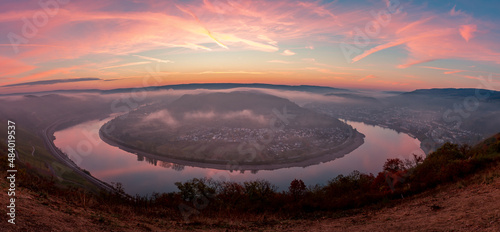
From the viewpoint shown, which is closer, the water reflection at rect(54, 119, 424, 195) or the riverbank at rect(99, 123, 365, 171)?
the water reflection at rect(54, 119, 424, 195)

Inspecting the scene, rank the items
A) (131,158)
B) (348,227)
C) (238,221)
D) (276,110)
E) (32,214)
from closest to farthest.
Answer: (32,214)
(348,227)
(238,221)
(131,158)
(276,110)

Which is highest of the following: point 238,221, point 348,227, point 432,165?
point 432,165

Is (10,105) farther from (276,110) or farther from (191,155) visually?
(276,110)

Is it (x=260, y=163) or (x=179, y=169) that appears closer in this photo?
(x=179, y=169)

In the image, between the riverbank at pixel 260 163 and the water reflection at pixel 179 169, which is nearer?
the water reflection at pixel 179 169

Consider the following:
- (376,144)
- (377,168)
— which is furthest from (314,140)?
(377,168)

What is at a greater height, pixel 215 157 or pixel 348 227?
pixel 348 227

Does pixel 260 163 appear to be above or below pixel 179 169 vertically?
above

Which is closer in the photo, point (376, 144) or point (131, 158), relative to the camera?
point (131, 158)
